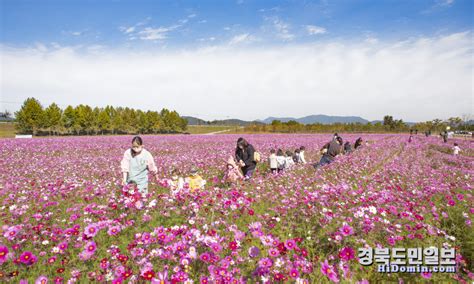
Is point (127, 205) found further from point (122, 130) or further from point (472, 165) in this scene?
point (122, 130)

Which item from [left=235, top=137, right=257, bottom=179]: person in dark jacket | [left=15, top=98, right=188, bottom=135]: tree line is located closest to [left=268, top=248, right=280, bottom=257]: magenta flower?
[left=235, top=137, right=257, bottom=179]: person in dark jacket

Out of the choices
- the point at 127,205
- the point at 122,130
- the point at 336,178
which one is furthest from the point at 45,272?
the point at 122,130

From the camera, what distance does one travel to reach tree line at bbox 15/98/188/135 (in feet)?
186

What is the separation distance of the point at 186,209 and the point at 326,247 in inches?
80.9

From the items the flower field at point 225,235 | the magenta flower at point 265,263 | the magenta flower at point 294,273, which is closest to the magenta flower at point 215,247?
the flower field at point 225,235

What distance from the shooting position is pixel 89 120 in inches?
2596

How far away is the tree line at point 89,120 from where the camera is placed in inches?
2229

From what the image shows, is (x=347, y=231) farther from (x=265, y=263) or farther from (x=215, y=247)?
(x=215, y=247)

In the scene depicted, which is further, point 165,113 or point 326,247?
point 165,113

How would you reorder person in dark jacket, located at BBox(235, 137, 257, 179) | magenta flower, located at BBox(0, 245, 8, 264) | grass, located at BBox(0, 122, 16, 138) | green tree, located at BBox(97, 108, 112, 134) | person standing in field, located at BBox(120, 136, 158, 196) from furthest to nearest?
green tree, located at BBox(97, 108, 112, 134) → grass, located at BBox(0, 122, 16, 138) → person in dark jacket, located at BBox(235, 137, 257, 179) → person standing in field, located at BBox(120, 136, 158, 196) → magenta flower, located at BBox(0, 245, 8, 264)

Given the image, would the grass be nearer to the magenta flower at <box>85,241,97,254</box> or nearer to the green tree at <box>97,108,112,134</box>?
the green tree at <box>97,108,112,134</box>

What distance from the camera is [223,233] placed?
3.22 m

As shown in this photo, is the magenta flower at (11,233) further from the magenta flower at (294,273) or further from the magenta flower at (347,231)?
the magenta flower at (347,231)

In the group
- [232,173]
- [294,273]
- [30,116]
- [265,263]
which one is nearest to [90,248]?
[265,263]
